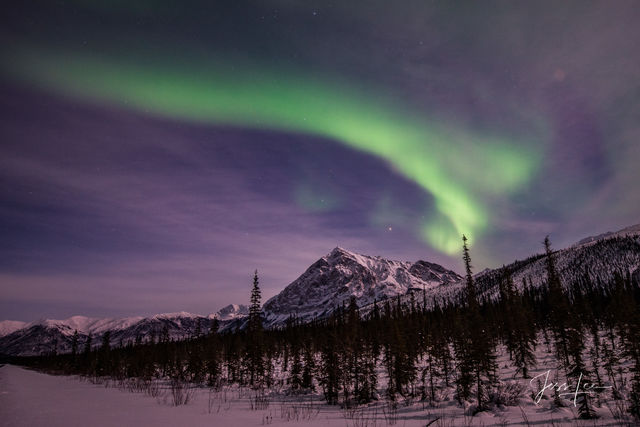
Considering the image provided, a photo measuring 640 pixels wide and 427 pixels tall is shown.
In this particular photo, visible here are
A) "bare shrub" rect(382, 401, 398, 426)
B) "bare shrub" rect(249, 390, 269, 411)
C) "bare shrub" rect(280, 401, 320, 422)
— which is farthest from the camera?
"bare shrub" rect(249, 390, 269, 411)

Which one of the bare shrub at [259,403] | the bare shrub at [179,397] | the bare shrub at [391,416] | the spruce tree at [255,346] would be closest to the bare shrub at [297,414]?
the bare shrub at [259,403]

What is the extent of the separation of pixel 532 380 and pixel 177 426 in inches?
1110

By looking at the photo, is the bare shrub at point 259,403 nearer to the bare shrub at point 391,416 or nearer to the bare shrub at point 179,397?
the bare shrub at point 179,397

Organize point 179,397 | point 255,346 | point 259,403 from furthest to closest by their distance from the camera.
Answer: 1. point 255,346
2. point 259,403
3. point 179,397

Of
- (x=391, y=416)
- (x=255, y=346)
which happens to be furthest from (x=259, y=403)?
(x=255, y=346)

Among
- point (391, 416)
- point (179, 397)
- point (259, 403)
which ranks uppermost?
point (179, 397)

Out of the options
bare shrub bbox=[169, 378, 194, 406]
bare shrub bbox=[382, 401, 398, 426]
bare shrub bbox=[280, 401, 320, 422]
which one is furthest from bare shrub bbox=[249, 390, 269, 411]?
bare shrub bbox=[382, 401, 398, 426]

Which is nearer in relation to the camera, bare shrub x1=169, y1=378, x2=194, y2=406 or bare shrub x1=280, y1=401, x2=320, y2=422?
bare shrub x1=280, y1=401, x2=320, y2=422

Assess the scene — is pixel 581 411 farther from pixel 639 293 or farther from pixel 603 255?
pixel 603 255

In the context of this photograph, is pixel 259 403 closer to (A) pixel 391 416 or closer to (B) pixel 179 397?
(B) pixel 179 397

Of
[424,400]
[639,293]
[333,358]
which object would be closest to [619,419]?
[424,400]

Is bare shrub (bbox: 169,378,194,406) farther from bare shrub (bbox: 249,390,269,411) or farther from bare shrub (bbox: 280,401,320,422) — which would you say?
bare shrub (bbox: 280,401,320,422)

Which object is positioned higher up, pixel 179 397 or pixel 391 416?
pixel 179 397

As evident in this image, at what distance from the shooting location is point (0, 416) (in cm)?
775
